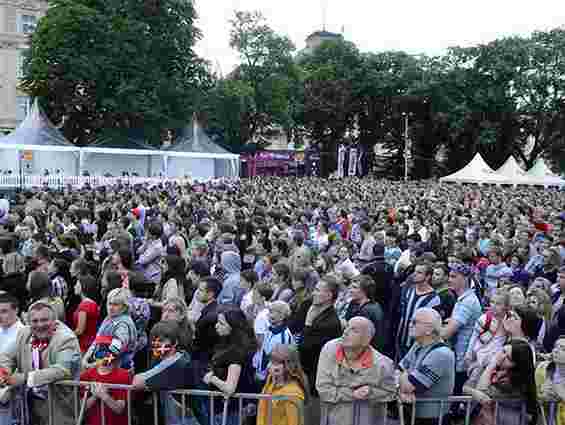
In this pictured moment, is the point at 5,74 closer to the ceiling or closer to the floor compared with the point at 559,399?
closer to the ceiling

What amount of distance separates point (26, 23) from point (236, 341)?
176 feet

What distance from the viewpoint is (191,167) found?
136 ft

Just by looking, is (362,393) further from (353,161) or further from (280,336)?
(353,161)

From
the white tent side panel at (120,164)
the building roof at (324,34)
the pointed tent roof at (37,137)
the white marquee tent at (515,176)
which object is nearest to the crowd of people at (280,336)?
the pointed tent roof at (37,137)

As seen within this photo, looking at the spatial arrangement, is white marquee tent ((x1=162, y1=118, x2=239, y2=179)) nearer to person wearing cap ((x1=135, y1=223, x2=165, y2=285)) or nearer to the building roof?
person wearing cap ((x1=135, y1=223, x2=165, y2=285))

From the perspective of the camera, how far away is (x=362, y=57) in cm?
5831

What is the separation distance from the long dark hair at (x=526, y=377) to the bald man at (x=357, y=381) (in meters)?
0.85

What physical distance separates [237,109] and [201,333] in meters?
45.8

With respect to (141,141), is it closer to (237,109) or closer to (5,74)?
(237,109)

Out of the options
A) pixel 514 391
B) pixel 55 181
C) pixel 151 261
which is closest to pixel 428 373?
pixel 514 391

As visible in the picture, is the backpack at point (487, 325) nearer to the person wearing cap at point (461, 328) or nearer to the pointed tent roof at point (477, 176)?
the person wearing cap at point (461, 328)

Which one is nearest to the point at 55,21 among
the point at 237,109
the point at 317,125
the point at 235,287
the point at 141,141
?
the point at 141,141

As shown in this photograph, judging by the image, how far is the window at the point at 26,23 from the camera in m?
50.8

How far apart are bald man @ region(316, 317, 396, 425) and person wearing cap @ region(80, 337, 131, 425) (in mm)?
1392
